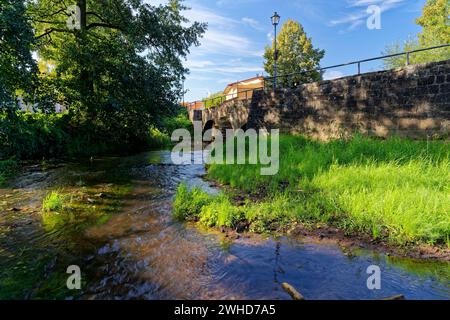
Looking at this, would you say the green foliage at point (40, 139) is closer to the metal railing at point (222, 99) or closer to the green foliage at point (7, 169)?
the green foliage at point (7, 169)

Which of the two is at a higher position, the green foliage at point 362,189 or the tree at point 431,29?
the tree at point 431,29

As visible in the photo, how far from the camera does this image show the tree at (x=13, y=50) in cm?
721

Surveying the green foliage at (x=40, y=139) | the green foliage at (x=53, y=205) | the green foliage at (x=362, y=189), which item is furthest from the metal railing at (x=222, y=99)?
the green foliage at (x=53, y=205)

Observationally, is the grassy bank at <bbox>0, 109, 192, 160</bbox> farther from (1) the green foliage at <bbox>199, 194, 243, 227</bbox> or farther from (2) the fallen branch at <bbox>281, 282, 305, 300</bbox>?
(2) the fallen branch at <bbox>281, 282, 305, 300</bbox>

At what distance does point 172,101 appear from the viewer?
15.3m

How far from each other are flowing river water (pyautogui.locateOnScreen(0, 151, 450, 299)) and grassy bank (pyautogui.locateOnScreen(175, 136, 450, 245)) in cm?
57

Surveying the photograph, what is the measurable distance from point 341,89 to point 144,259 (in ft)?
32.5

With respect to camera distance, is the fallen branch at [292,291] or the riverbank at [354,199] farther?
the riverbank at [354,199]

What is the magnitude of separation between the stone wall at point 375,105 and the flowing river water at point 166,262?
6.36 m

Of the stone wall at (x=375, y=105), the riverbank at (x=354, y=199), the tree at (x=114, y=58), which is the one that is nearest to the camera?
the riverbank at (x=354, y=199)

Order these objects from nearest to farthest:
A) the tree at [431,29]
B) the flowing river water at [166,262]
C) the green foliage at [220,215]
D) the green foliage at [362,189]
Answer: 1. the flowing river water at [166,262]
2. the green foliage at [362,189]
3. the green foliage at [220,215]
4. the tree at [431,29]

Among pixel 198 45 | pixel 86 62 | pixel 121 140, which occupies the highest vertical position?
pixel 198 45
